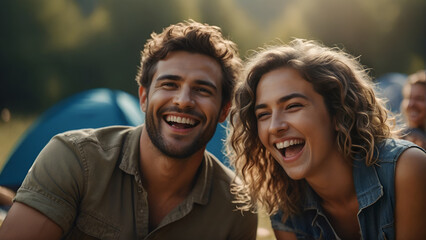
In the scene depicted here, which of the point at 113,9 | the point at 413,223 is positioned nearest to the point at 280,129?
the point at 413,223

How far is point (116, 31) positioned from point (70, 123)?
11.2m

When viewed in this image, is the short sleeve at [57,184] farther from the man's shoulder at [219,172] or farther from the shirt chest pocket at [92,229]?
the man's shoulder at [219,172]

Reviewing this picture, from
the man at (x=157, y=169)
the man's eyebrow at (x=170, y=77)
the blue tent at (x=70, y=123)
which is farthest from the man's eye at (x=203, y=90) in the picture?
the blue tent at (x=70, y=123)

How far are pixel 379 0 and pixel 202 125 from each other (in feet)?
52.9

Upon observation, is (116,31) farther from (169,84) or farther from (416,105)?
(169,84)

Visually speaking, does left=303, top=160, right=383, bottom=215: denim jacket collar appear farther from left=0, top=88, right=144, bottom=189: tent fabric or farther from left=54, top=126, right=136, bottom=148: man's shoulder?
left=0, top=88, right=144, bottom=189: tent fabric

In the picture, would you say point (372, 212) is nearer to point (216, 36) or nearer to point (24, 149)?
point (216, 36)

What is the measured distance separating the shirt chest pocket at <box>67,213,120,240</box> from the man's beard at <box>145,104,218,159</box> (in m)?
0.58

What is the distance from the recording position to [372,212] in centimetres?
245

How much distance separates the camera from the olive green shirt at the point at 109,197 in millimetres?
2496

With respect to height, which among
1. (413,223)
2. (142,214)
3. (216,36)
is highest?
(216,36)

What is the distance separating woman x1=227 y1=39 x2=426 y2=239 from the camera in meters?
2.36

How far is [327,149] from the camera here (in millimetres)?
2496

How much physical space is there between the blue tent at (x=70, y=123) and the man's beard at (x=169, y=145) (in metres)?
1.69
